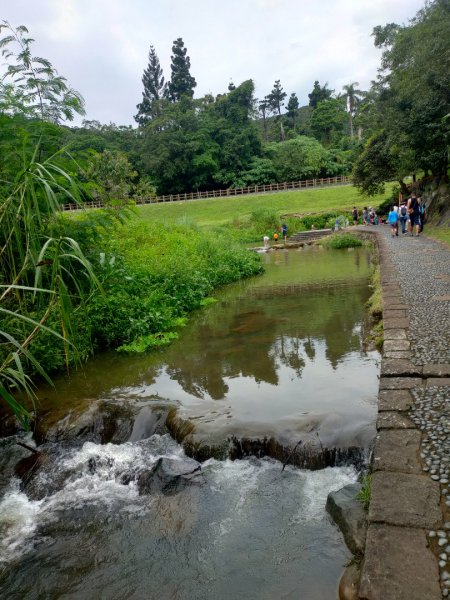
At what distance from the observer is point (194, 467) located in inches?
168

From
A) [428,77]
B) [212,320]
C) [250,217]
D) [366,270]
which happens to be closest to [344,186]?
[250,217]

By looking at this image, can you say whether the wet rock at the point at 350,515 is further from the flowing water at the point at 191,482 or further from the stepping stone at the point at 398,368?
the stepping stone at the point at 398,368

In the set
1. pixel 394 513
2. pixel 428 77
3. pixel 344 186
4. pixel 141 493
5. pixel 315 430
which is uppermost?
pixel 428 77

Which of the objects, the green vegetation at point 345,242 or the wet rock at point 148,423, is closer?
the wet rock at point 148,423

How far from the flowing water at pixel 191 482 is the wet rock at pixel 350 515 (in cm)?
11

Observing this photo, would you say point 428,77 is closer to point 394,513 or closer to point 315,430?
point 315,430

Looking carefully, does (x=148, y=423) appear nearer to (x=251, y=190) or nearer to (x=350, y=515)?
(x=350, y=515)

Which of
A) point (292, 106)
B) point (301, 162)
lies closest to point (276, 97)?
point (292, 106)

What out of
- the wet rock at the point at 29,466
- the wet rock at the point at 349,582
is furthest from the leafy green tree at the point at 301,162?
the wet rock at the point at 349,582

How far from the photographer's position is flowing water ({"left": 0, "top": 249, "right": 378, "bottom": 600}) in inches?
120

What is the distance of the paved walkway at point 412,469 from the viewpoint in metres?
2.10

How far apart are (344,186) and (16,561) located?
47472mm

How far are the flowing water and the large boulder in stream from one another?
35mm

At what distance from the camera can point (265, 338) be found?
26.3ft
